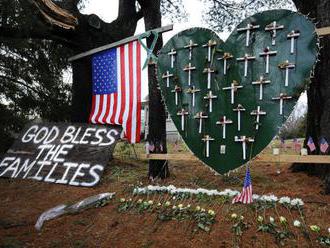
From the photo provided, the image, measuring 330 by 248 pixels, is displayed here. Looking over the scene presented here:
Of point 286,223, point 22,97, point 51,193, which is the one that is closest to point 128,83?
point 51,193

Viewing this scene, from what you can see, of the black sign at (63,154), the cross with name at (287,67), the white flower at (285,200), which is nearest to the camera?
the white flower at (285,200)

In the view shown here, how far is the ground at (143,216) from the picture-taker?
452cm

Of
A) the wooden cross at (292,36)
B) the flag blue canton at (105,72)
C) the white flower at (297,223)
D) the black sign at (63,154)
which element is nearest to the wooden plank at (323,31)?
the wooden cross at (292,36)

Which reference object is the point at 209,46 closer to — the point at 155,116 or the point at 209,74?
the point at 209,74

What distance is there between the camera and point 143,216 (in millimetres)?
5297

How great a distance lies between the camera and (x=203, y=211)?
5000 millimetres

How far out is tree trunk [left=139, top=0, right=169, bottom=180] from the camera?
269 inches

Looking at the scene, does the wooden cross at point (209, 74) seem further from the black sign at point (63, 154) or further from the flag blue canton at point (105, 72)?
the black sign at point (63, 154)

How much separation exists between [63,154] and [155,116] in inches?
82.3

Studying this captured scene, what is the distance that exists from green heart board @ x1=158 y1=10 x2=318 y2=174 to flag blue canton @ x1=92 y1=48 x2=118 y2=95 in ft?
4.88

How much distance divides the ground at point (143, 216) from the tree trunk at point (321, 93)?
325 mm

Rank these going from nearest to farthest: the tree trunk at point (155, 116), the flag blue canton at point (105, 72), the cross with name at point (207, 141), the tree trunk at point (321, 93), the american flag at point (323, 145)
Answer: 1. the american flag at point (323, 145)
2. the tree trunk at point (321, 93)
3. the cross with name at point (207, 141)
4. the tree trunk at point (155, 116)
5. the flag blue canton at point (105, 72)

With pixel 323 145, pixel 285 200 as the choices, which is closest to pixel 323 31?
pixel 323 145

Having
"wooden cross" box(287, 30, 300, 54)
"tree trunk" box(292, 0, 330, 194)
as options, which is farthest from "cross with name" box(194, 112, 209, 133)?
"tree trunk" box(292, 0, 330, 194)
